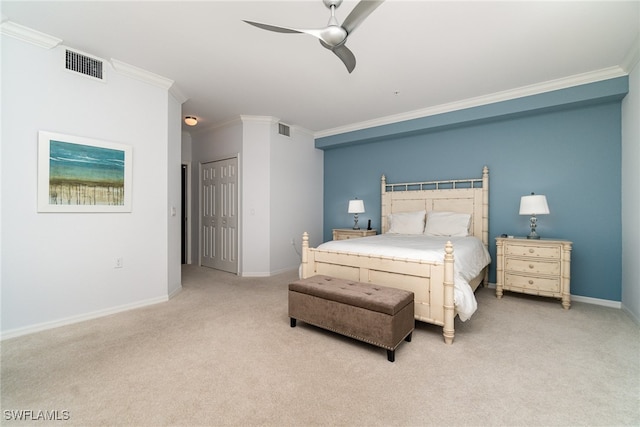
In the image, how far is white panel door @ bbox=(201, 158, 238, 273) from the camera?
16.3ft

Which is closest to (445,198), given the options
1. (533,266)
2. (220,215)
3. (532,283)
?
(533,266)

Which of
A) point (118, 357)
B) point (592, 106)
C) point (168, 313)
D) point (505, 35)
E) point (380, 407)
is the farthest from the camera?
point (592, 106)

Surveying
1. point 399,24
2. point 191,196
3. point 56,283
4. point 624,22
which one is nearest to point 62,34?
point 56,283

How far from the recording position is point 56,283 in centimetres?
265

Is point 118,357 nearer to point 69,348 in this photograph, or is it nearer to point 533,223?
point 69,348

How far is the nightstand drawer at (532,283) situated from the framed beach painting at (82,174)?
4.65 metres

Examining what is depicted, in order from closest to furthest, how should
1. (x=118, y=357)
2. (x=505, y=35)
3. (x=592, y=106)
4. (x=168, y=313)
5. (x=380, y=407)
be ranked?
(x=380, y=407) → (x=118, y=357) → (x=505, y=35) → (x=168, y=313) → (x=592, y=106)

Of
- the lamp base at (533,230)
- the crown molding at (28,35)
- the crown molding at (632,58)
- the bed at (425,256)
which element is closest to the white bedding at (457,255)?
the bed at (425,256)

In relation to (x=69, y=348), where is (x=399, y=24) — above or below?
above

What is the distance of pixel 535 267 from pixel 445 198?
4.92ft

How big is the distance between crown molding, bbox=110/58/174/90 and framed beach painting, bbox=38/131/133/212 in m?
0.81

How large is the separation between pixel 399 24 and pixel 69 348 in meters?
3.80

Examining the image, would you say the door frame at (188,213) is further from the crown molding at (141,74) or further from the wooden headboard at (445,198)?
the wooden headboard at (445,198)

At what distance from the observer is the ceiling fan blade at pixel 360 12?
168 cm
